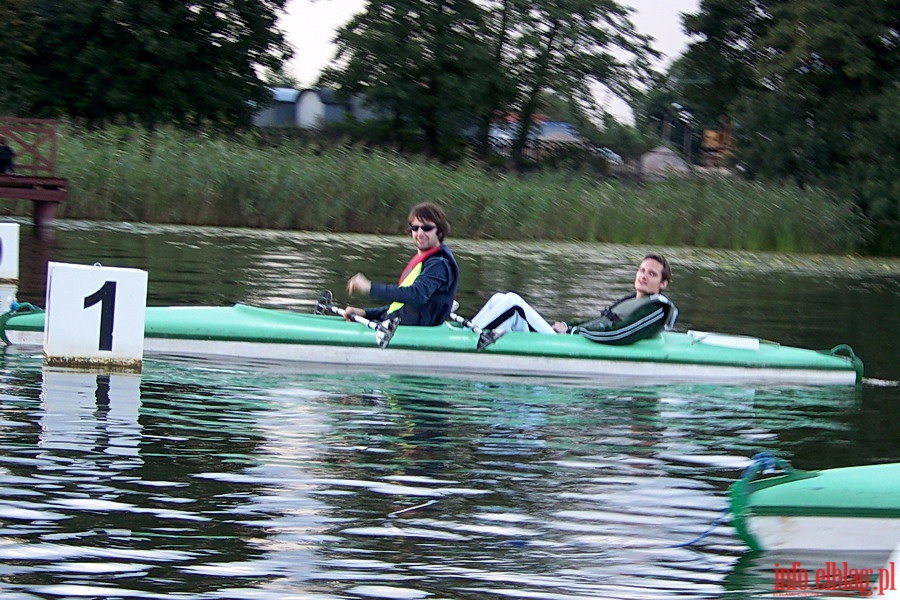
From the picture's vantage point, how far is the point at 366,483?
19.5 ft

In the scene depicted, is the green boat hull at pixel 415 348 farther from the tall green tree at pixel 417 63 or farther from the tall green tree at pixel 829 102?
the tall green tree at pixel 417 63

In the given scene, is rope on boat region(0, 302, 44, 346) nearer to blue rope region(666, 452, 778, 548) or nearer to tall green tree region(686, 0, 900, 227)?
blue rope region(666, 452, 778, 548)

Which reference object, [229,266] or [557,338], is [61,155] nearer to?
[229,266]

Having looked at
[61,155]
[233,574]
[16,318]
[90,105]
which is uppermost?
[90,105]

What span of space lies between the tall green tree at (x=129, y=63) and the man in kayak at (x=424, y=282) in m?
27.2

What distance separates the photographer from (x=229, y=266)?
635 inches

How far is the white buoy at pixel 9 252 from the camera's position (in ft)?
39.2

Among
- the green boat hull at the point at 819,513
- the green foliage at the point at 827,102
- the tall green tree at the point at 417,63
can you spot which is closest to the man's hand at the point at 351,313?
the green boat hull at the point at 819,513

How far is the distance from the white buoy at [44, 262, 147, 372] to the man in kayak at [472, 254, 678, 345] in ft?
8.39

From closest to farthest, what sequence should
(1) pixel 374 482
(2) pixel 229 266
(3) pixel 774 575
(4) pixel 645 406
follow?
(3) pixel 774 575, (1) pixel 374 482, (4) pixel 645 406, (2) pixel 229 266

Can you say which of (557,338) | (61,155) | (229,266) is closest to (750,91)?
(61,155)

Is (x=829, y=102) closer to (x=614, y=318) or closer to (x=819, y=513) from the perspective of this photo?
(x=614, y=318)

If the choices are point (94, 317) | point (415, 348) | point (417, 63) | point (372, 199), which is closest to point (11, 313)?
point (94, 317)

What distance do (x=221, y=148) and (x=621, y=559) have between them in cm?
1886
